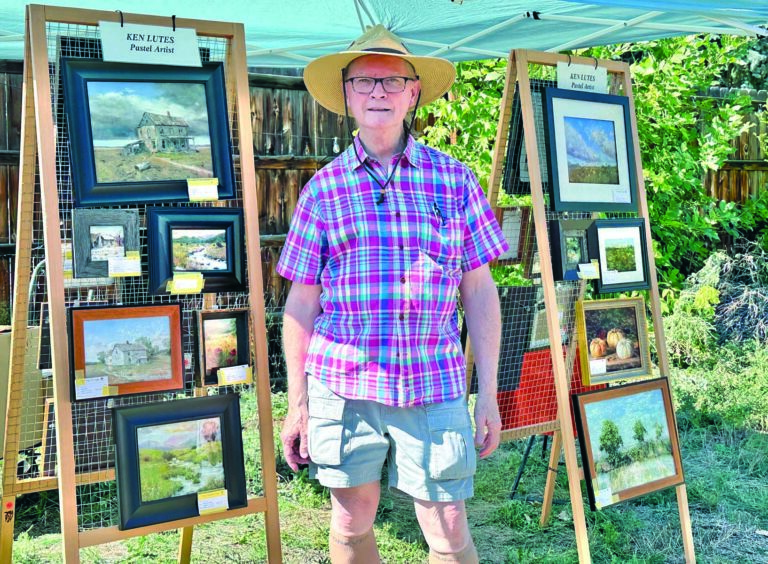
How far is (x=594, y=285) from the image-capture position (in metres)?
3.15

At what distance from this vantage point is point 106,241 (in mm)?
2398

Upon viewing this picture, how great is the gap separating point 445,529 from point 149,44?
169 cm

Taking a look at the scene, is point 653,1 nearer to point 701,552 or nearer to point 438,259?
point 438,259

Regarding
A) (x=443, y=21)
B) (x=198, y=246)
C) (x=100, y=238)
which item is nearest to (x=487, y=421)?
(x=198, y=246)

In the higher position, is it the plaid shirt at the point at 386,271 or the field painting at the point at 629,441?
the plaid shirt at the point at 386,271

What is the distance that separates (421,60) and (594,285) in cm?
129

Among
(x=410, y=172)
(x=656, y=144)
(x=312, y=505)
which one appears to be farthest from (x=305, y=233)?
(x=656, y=144)

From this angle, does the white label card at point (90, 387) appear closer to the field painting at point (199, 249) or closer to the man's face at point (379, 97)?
the field painting at point (199, 249)

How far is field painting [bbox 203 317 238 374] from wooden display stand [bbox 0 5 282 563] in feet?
0.33

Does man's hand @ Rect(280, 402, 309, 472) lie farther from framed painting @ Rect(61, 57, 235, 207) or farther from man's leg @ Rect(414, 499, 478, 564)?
framed painting @ Rect(61, 57, 235, 207)

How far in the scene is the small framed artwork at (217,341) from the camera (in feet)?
8.41

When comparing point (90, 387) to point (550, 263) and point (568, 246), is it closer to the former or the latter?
point (550, 263)

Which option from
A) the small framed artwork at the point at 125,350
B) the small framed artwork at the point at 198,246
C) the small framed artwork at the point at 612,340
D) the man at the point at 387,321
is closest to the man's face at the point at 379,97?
the man at the point at 387,321

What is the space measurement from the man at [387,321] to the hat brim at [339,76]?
82 millimetres
